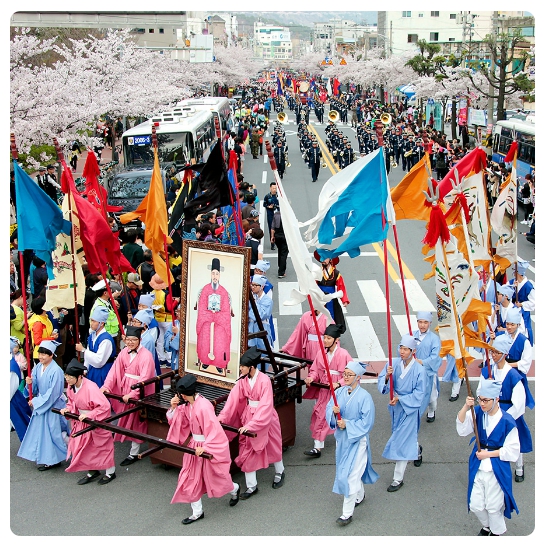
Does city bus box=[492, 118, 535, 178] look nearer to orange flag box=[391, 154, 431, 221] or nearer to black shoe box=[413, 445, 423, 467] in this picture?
orange flag box=[391, 154, 431, 221]

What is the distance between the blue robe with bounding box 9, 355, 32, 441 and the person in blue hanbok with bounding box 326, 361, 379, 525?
3.93m

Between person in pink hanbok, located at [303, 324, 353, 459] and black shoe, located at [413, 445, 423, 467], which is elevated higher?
person in pink hanbok, located at [303, 324, 353, 459]

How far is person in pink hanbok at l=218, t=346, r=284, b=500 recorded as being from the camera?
7.60 meters

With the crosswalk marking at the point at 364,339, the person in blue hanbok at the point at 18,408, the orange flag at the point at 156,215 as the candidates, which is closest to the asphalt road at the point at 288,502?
the person in blue hanbok at the point at 18,408

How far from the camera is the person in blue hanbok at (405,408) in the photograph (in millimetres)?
7906

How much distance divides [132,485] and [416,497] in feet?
9.99

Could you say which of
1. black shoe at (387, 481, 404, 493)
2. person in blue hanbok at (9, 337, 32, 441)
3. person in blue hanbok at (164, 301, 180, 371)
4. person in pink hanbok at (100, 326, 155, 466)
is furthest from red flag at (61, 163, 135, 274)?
black shoe at (387, 481, 404, 493)

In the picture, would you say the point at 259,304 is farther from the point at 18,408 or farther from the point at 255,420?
the point at 18,408

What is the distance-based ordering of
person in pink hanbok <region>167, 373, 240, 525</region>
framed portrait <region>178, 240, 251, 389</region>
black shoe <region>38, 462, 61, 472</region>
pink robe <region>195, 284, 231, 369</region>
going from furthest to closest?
black shoe <region>38, 462, 61, 472</region> < pink robe <region>195, 284, 231, 369</region> < framed portrait <region>178, 240, 251, 389</region> < person in pink hanbok <region>167, 373, 240, 525</region>

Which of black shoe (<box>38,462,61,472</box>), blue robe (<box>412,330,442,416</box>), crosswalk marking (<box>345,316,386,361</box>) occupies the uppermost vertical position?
blue robe (<box>412,330,442,416</box>)

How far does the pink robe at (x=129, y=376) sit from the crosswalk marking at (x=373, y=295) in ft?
21.2

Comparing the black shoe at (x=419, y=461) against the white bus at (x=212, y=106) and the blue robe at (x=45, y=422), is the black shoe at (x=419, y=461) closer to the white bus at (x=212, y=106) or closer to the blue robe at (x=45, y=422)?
the blue robe at (x=45, y=422)

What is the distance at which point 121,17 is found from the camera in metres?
36.2

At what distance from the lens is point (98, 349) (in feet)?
30.0
